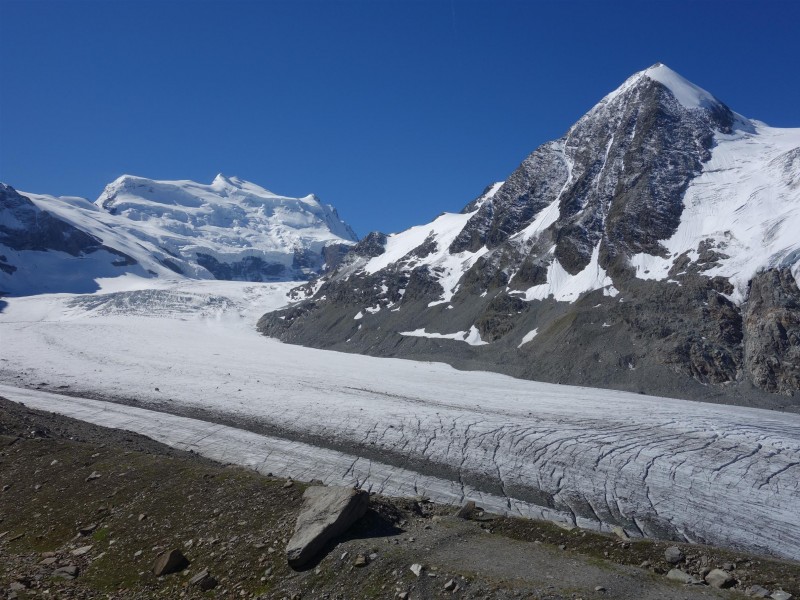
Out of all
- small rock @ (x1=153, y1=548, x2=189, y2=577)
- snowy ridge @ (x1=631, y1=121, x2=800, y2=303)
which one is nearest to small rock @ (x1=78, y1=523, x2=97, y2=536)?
small rock @ (x1=153, y1=548, x2=189, y2=577)

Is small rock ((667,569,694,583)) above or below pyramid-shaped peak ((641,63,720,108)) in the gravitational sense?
below

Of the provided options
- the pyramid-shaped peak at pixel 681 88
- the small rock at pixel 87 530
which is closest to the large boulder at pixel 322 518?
the small rock at pixel 87 530

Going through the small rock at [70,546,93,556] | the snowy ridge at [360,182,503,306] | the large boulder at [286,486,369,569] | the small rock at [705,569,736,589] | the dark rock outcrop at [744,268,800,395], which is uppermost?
the snowy ridge at [360,182,503,306]

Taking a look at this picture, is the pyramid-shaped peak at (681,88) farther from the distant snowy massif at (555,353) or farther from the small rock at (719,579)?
the small rock at (719,579)

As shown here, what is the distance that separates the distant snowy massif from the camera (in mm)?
22641

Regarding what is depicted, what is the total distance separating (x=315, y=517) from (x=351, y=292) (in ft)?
299

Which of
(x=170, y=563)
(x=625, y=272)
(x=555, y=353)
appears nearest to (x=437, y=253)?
(x=625, y=272)

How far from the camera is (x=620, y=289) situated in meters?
64.9

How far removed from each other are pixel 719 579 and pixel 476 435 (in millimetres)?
17496

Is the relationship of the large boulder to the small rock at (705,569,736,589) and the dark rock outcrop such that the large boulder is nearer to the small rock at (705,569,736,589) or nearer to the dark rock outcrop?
the small rock at (705,569,736,589)

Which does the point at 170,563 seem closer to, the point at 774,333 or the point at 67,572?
the point at 67,572

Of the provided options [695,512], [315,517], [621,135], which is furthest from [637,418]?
[621,135]

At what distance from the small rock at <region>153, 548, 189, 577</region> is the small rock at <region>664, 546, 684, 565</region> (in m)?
9.82

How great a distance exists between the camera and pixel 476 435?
89.6ft
